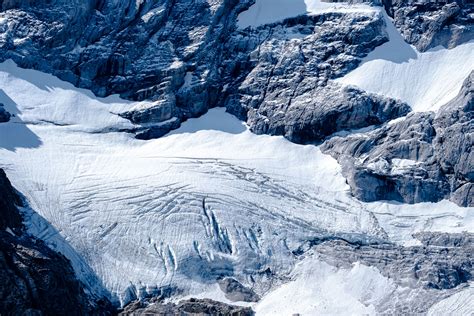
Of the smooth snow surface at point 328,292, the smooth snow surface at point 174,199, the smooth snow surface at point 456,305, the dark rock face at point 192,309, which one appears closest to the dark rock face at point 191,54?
the smooth snow surface at point 174,199

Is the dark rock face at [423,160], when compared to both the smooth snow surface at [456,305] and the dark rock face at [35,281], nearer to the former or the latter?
the smooth snow surface at [456,305]

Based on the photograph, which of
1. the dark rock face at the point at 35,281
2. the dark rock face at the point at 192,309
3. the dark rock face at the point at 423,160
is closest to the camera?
the dark rock face at the point at 35,281

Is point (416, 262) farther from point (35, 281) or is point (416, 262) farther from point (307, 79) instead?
point (35, 281)

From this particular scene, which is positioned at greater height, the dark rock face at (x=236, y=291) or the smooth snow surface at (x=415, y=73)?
the smooth snow surface at (x=415, y=73)

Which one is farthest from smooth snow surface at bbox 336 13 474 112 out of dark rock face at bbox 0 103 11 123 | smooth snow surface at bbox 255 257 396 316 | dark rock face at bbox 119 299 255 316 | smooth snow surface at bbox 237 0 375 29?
dark rock face at bbox 119 299 255 316

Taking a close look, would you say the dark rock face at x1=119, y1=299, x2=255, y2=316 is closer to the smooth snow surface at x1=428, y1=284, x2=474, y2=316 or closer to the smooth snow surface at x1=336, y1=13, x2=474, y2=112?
the smooth snow surface at x1=428, y1=284, x2=474, y2=316

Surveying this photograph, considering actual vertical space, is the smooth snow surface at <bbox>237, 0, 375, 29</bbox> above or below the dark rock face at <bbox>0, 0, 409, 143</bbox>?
above
